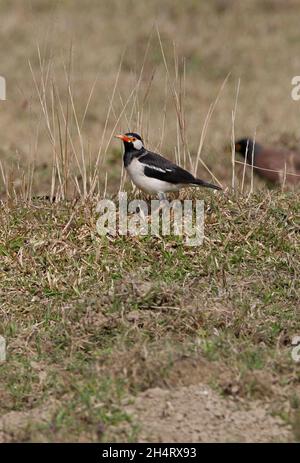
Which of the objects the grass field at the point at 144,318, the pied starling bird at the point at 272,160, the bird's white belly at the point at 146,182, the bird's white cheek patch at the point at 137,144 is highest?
the pied starling bird at the point at 272,160

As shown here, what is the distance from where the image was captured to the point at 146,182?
19.2ft

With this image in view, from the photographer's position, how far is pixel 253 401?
4.13m

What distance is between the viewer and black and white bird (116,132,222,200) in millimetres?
5793

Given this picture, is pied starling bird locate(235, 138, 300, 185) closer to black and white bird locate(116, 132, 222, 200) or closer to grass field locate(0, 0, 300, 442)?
grass field locate(0, 0, 300, 442)

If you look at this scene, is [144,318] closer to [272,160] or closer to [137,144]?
[137,144]

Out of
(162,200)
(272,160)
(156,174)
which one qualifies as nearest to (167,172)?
(156,174)

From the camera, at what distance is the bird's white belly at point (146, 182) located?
5.83 metres

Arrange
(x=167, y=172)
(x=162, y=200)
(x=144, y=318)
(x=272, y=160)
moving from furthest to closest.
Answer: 1. (x=272, y=160)
2. (x=162, y=200)
3. (x=167, y=172)
4. (x=144, y=318)

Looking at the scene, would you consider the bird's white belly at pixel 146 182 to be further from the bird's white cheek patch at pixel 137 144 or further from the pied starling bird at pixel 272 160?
the pied starling bird at pixel 272 160

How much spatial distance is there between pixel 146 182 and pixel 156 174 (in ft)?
0.27

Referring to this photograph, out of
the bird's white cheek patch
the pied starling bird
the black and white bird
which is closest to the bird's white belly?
the black and white bird

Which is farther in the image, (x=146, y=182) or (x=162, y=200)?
(x=162, y=200)

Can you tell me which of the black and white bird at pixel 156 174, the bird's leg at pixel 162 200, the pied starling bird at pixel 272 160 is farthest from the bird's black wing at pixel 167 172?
the pied starling bird at pixel 272 160
